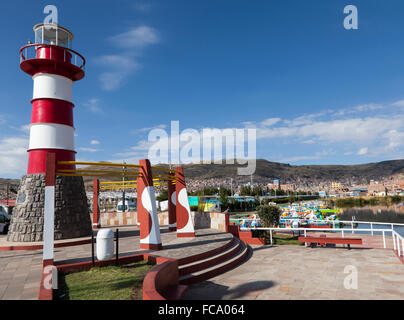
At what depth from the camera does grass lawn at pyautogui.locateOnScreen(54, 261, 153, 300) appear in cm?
537

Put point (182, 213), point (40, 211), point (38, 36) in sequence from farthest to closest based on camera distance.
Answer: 1. point (38, 36)
2. point (182, 213)
3. point (40, 211)

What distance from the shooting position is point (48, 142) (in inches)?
476

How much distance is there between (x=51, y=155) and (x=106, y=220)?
514 inches

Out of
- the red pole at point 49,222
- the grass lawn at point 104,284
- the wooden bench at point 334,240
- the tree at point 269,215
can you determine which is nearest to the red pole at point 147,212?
the grass lawn at point 104,284

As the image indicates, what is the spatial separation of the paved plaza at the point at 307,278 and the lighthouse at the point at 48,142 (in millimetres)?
7985

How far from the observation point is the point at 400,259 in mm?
9172

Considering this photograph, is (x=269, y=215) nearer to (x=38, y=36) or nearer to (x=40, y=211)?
(x=40, y=211)

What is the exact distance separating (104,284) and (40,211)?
7.70 metres

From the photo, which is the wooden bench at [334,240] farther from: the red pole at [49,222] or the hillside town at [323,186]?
the hillside town at [323,186]

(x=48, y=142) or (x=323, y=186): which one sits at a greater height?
(x=48, y=142)

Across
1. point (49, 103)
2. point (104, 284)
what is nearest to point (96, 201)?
point (49, 103)

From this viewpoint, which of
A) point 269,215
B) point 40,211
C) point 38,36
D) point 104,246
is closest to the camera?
point 104,246

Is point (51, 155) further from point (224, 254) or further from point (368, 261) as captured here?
point (368, 261)
